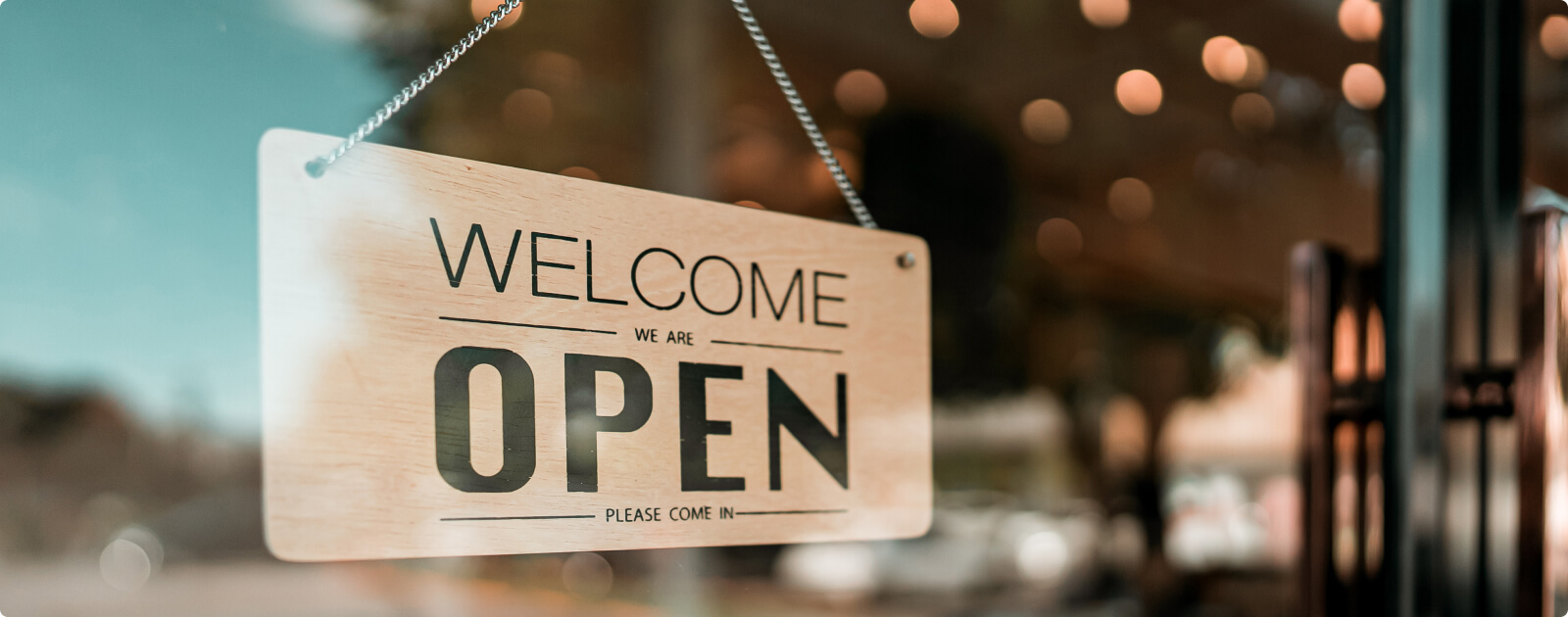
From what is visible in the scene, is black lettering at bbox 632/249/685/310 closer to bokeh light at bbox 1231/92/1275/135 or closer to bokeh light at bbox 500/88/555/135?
bokeh light at bbox 500/88/555/135

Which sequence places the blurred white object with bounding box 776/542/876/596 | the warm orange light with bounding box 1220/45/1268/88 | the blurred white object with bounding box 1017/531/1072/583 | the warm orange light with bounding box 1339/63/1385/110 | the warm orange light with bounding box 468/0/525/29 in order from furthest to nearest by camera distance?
1. the warm orange light with bounding box 1220/45/1268/88
2. the warm orange light with bounding box 1339/63/1385/110
3. the blurred white object with bounding box 1017/531/1072/583
4. the blurred white object with bounding box 776/542/876/596
5. the warm orange light with bounding box 468/0/525/29

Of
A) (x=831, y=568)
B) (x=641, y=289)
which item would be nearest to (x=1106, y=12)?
(x=831, y=568)

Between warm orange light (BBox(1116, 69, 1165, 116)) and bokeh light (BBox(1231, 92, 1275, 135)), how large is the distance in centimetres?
17

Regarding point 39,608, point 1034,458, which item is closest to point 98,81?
point 39,608

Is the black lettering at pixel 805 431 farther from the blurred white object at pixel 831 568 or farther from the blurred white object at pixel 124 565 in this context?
the blurred white object at pixel 124 565

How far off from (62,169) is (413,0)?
0.29m

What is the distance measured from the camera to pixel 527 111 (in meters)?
0.88

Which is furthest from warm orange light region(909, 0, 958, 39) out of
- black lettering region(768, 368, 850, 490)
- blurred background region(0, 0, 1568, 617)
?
black lettering region(768, 368, 850, 490)

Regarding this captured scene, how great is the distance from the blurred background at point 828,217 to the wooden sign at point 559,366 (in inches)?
6.5

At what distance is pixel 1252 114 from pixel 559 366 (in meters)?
1.34

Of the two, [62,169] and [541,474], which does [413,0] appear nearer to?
[62,169]

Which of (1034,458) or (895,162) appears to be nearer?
(895,162)

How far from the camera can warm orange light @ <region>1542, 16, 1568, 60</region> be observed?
1.17m

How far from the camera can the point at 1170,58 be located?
1.51m
